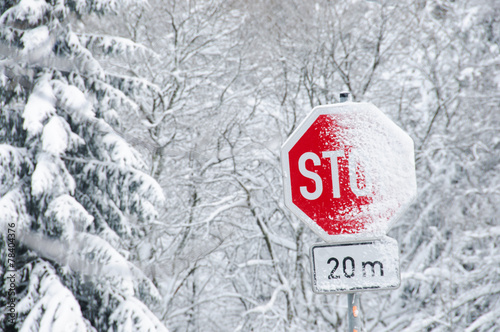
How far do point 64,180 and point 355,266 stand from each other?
16.7 ft

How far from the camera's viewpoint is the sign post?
2062 mm

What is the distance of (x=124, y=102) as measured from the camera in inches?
278

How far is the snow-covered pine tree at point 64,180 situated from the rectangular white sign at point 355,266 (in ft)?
15.1

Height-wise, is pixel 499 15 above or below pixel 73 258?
above

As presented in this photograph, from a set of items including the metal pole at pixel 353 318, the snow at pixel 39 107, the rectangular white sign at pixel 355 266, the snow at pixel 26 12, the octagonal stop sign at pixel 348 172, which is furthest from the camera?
the snow at pixel 26 12

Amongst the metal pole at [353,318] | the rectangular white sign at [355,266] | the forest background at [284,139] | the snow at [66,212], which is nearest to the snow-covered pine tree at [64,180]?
the snow at [66,212]

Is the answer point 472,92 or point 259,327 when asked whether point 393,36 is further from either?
point 259,327

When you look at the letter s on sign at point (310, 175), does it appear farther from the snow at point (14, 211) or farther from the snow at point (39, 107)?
the snow at point (14, 211)

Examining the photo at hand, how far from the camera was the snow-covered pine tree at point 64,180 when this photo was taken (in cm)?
609

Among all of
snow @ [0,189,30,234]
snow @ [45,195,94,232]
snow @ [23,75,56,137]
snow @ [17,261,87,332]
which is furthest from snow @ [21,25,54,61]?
snow @ [17,261,87,332]

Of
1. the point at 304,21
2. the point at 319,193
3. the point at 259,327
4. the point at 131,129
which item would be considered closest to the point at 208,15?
the point at 304,21

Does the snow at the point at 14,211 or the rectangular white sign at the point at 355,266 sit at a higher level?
the snow at the point at 14,211

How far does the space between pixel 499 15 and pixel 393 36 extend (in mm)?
2278

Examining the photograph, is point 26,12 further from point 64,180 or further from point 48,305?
point 48,305
